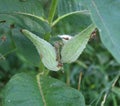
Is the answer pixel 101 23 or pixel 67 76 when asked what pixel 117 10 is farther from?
pixel 67 76

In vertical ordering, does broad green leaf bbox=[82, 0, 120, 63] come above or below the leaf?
above

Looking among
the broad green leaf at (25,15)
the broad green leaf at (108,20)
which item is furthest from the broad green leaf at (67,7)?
the broad green leaf at (108,20)

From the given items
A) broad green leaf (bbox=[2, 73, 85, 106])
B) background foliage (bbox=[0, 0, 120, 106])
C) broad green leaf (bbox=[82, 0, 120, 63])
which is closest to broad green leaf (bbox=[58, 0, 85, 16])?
background foliage (bbox=[0, 0, 120, 106])

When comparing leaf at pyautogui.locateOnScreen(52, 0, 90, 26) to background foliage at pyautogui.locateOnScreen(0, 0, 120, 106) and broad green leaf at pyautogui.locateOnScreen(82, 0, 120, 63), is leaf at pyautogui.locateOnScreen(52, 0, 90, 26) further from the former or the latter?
broad green leaf at pyautogui.locateOnScreen(82, 0, 120, 63)

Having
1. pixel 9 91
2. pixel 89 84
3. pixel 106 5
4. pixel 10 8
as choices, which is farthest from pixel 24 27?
pixel 89 84

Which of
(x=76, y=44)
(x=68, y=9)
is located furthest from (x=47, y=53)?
(x=68, y=9)
